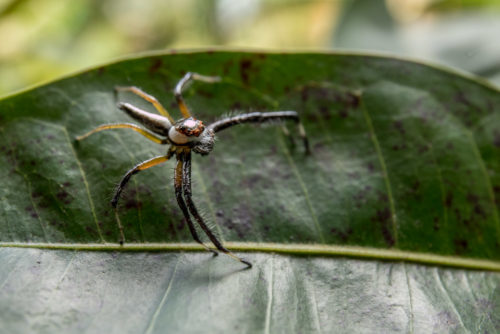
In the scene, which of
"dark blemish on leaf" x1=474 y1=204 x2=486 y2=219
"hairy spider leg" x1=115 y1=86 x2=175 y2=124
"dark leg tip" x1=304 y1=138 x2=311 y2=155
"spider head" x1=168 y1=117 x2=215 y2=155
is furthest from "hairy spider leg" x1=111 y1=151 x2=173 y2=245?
"dark blemish on leaf" x1=474 y1=204 x2=486 y2=219

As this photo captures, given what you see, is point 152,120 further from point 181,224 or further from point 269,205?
point 269,205

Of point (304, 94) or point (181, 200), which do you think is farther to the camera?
point (304, 94)

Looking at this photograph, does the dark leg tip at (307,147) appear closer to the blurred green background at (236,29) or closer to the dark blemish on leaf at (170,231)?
the dark blemish on leaf at (170,231)

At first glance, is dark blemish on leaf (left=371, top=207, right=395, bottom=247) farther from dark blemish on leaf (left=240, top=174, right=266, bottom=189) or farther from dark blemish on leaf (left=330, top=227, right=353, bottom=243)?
dark blemish on leaf (left=240, top=174, right=266, bottom=189)

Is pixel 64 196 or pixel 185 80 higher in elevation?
pixel 185 80

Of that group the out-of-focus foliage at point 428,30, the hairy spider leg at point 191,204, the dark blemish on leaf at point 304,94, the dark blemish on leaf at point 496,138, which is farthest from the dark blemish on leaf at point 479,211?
the out-of-focus foliage at point 428,30

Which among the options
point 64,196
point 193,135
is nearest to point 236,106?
point 193,135
